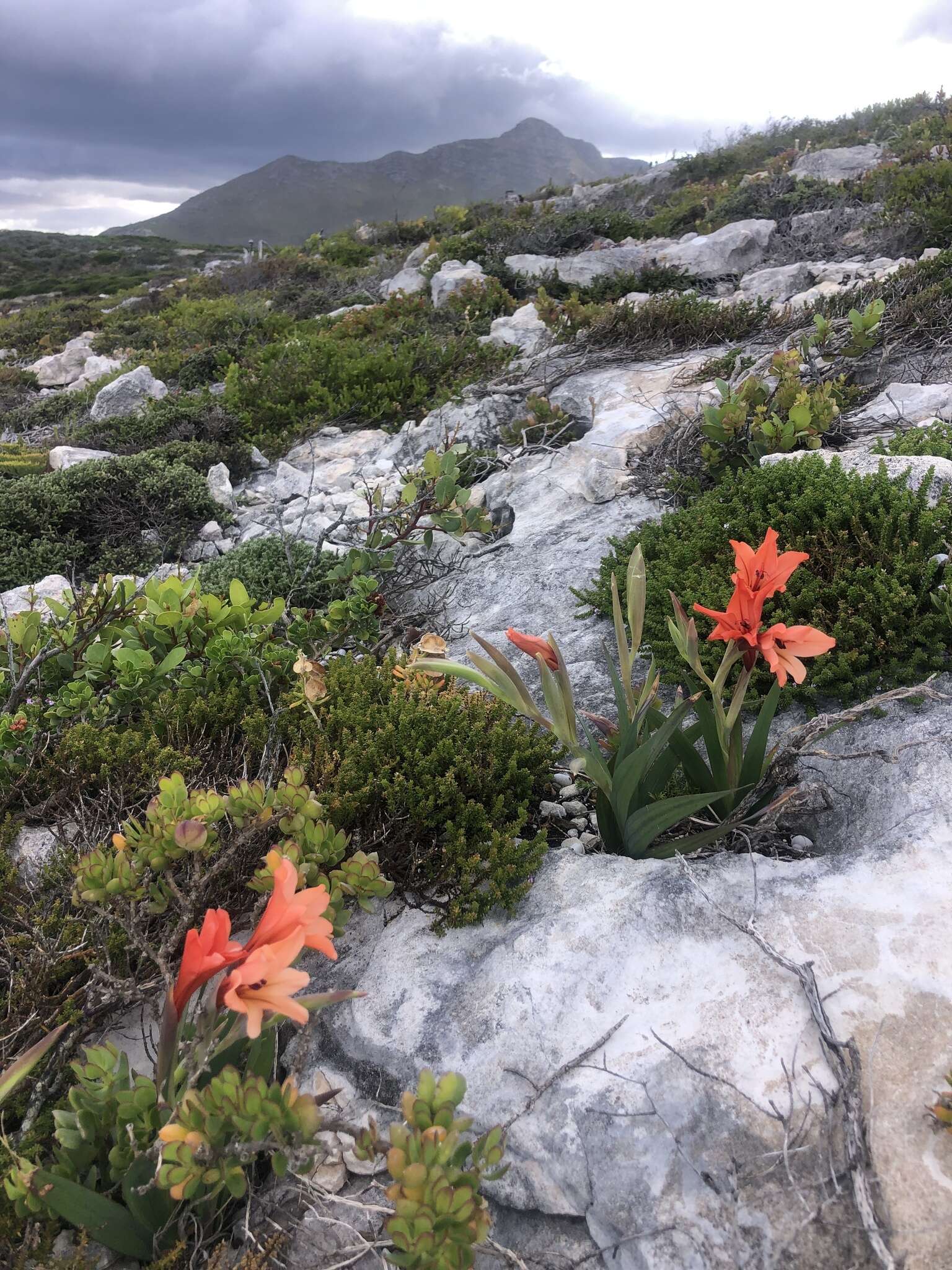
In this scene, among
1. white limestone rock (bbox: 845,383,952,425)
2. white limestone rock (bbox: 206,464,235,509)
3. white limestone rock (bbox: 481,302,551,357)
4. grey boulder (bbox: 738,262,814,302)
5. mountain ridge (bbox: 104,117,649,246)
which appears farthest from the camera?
mountain ridge (bbox: 104,117,649,246)

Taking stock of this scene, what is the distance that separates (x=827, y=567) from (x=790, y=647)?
1451 mm

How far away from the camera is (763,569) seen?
5.84 feet

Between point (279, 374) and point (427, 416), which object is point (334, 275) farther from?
point (427, 416)

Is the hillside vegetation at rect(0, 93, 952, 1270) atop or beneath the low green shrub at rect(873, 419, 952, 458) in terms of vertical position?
beneath

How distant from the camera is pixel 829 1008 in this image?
→ 165 centimetres

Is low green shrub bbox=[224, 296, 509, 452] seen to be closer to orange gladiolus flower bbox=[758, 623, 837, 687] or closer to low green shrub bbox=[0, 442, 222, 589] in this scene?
low green shrub bbox=[0, 442, 222, 589]

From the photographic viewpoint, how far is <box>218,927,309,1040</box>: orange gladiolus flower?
1147 mm

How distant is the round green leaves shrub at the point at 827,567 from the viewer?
8.52 feet

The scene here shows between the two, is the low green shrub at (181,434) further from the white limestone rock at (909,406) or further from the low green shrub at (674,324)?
the white limestone rock at (909,406)

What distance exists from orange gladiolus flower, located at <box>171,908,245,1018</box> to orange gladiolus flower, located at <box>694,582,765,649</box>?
1245 mm

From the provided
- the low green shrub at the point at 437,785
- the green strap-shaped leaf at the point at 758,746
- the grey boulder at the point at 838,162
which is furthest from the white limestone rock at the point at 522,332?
the grey boulder at the point at 838,162

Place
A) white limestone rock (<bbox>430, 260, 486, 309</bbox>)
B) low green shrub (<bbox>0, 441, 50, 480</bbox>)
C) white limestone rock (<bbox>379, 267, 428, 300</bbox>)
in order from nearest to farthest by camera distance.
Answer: low green shrub (<bbox>0, 441, 50, 480</bbox>) < white limestone rock (<bbox>430, 260, 486, 309</bbox>) < white limestone rock (<bbox>379, 267, 428, 300</bbox>)

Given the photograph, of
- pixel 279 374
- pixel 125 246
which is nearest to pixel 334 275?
pixel 279 374

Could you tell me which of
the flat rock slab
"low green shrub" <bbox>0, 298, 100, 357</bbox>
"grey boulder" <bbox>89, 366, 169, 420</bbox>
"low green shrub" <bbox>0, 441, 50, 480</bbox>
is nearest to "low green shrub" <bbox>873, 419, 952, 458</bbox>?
the flat rock slab
